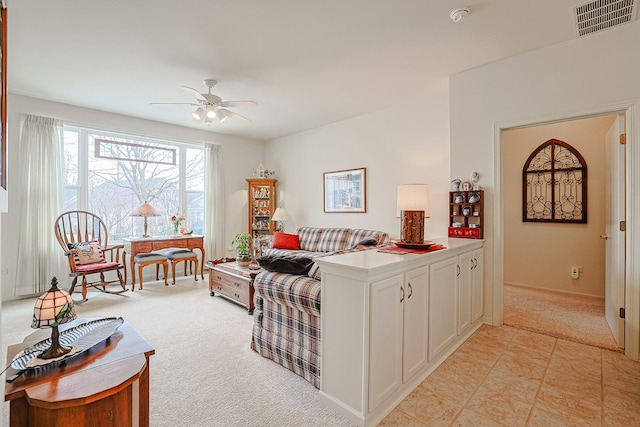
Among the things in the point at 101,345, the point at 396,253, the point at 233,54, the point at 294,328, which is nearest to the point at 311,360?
the point at 294,328

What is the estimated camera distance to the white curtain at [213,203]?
6055 millimetres

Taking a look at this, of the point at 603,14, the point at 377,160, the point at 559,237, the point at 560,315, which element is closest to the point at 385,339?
the point at 560,315

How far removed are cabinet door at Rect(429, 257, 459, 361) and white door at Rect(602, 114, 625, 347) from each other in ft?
4.70

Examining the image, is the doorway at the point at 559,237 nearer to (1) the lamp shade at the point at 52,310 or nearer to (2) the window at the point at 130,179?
(1) the lamp shade at the point at 52,310

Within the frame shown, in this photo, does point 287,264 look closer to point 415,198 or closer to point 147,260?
point 415,198

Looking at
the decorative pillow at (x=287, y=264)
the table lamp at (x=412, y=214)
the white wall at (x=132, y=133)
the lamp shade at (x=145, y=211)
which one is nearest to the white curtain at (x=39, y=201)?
the white wall at (x=132, y=133)

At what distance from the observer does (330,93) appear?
4.11 m

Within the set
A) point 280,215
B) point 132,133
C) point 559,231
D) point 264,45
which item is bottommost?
point 559,231

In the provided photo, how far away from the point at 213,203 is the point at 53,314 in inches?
188

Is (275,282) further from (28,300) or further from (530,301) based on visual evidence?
(28,300)

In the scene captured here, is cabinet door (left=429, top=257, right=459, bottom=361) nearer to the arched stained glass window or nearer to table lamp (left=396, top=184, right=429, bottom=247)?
table lamp (left=396, top=184, right=429, bottom=247)

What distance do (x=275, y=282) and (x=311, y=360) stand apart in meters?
0.63

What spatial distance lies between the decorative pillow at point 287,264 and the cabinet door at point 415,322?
2.51 ft

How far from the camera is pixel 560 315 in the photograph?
3492 mm
